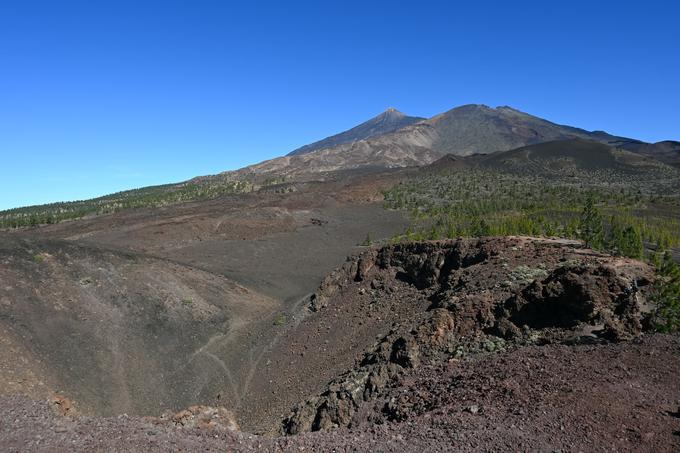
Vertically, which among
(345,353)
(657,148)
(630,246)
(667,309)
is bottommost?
(345,353)

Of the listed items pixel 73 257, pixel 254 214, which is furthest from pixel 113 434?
pixel 254 214

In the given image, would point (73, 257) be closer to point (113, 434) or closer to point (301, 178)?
point (113, 434)

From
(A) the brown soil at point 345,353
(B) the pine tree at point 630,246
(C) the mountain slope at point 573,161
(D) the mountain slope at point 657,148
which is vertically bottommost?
(A) the brown soil at point 345,353

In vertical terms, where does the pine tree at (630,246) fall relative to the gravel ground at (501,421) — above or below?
above

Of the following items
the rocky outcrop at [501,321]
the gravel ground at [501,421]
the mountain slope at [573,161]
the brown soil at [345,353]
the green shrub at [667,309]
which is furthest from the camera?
the mountain slope at [573,161]

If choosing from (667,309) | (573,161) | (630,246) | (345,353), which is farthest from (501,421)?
(573,161)

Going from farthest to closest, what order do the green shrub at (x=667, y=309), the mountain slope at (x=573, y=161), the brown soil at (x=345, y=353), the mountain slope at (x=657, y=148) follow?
the mountain slope at (x=657, y=148) → the mountain slope at (x=573, y=161) → the green shrub at (x=667, y=309) → the brown soil at (x=345, y=353)

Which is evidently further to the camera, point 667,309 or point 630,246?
point 630,246

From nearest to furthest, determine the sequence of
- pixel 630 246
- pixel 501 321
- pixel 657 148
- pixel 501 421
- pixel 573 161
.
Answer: pixel 501 421 → pixel 501 321 → pixel 630 246 → pixel 573 161 → pixel 657 148

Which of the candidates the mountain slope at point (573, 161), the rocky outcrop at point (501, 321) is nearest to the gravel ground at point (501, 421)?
the rocky outcrop at point (501, 321)

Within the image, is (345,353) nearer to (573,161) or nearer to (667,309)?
(667,309)

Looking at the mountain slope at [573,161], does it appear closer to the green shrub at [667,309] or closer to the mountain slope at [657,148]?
the mountain slope at [657,148]

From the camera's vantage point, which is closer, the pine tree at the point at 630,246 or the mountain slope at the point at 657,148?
the pine tree at the point at 630,246

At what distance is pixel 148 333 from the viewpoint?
2520 cm
